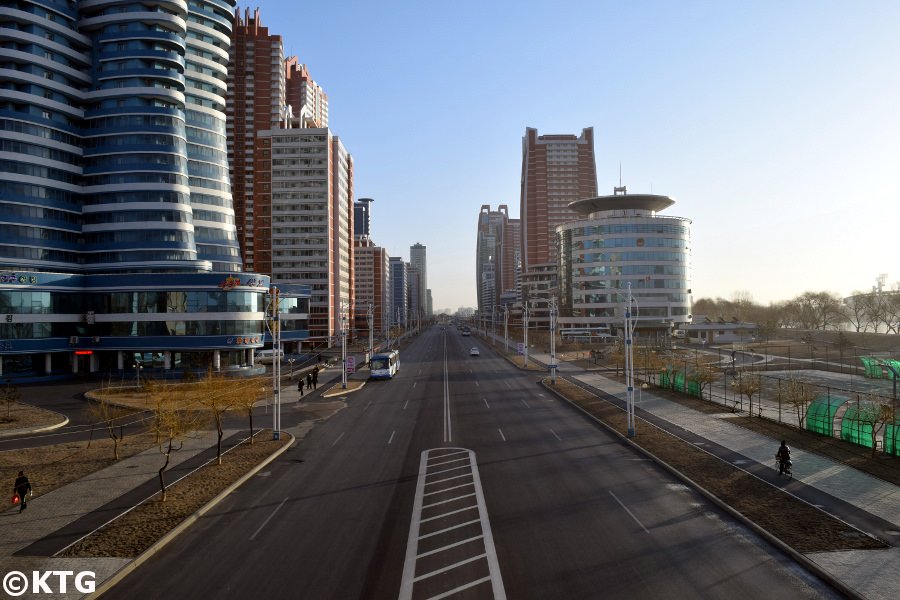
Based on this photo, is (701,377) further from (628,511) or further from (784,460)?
(628,511)

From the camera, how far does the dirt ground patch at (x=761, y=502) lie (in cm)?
1684

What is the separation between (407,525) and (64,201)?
8272 centimetres

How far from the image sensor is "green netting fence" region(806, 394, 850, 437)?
1224 inches

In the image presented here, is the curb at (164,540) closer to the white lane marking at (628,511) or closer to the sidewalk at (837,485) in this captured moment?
the white lane marking at (628,511)

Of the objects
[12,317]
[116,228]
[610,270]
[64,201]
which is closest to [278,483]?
[12,317]

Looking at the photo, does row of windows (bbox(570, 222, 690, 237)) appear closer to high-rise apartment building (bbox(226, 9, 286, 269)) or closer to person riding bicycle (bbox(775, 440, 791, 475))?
high-rise apartment building (bbox(226, 9, 286, 269))

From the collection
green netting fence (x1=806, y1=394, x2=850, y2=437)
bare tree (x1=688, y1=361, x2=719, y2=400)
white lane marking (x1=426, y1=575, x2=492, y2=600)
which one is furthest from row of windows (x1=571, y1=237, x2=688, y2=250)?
white lane marking (x1=426, y1=575, x2=492, y2=600)

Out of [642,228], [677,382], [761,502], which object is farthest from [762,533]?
[642,228]

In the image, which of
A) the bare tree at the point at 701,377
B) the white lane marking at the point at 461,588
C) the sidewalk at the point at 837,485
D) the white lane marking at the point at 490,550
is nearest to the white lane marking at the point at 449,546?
the white lane marking at the point at 490,550

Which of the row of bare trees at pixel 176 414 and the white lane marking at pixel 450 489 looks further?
the row of bare trees at pixel 176 414

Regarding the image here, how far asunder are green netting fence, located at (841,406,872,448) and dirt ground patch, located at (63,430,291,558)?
104 ft

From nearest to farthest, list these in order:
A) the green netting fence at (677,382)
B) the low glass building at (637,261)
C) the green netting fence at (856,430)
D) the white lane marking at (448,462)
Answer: the white lane marking at (448,462), the green netting fence at (856,430), the green netting fence at (677,382), the low glass building at (637,261)

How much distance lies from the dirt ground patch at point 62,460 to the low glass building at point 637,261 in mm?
105277

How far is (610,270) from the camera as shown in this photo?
124250mm
